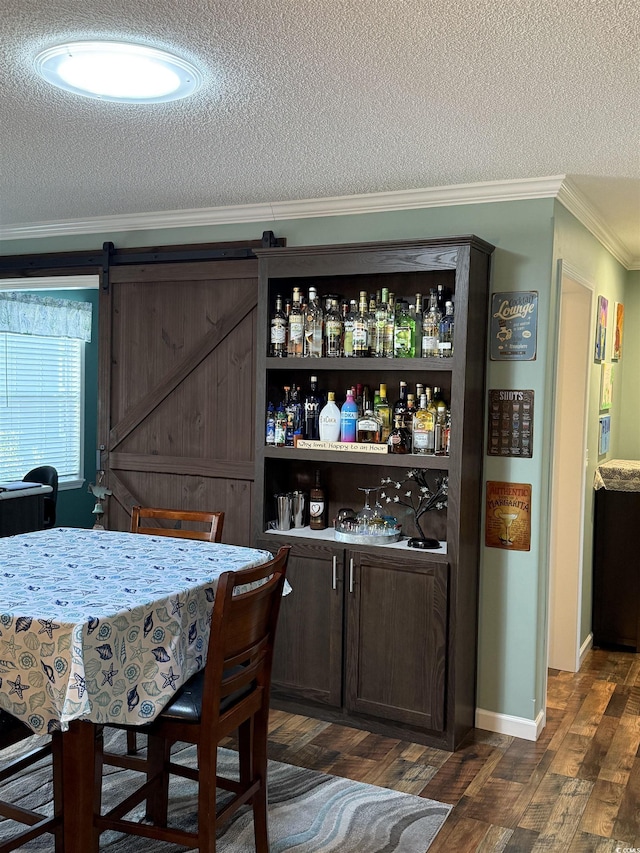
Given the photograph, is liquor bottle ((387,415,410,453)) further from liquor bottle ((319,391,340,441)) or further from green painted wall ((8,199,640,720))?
green painted wall ((8,199,640,720))

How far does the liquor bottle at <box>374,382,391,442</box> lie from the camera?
374 cm

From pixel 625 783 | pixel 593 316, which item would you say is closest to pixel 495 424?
pixel 593 316

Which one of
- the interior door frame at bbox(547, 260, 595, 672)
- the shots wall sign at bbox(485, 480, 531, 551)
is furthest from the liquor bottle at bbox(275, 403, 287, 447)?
the interior door frame at bbox(547, 260, 595, 672)

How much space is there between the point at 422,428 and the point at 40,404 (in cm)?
418

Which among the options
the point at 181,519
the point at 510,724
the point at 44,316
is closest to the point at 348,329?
the point at 181,519

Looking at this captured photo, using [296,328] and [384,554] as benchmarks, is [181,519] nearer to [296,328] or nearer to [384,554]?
[384,554]

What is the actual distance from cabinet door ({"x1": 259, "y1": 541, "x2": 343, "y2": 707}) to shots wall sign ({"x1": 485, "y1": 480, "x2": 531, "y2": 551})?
2.33 ft

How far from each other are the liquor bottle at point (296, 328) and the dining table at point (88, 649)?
1610 millimetres

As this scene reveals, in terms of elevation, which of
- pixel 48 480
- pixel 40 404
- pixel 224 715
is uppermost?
pixel 40 404

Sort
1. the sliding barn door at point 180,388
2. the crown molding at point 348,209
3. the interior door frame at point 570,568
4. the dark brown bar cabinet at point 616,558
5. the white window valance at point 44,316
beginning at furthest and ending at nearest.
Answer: the white window valance at point 44,316 < the dark brown bar cabinet at point 616,558 < the interior door frame at point 570,568 < the sliding barn door at point 180,388 < the crown molding at point 348,209

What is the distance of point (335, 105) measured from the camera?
2.65 meters

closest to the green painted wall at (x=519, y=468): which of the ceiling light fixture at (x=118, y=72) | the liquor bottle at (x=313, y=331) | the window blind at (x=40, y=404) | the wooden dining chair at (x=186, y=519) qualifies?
the liquor bottle at (x=313, y=331)

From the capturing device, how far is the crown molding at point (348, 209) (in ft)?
11.7

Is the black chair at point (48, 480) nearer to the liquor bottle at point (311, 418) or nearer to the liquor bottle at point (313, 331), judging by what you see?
the liquor bottle at point (311, 418)
